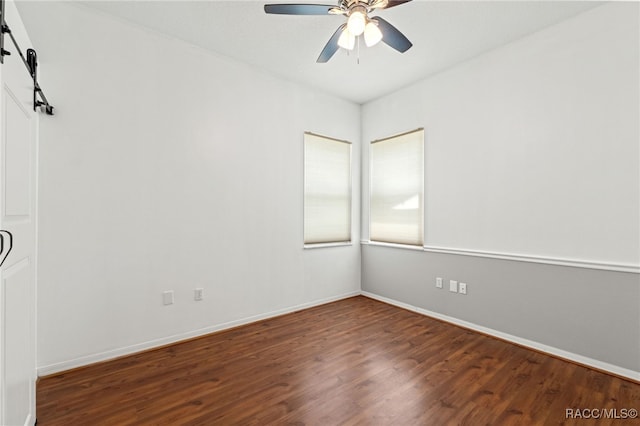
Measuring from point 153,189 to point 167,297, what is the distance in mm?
1036

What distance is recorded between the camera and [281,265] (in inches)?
145

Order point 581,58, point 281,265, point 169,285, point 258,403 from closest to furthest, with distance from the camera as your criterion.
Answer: point 258,403, point 581,58, point 169,285, point 281,265

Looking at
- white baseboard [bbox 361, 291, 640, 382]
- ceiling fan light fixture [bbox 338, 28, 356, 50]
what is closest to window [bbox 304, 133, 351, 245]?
white baseboard [bbox 361, 291, 640, 382]

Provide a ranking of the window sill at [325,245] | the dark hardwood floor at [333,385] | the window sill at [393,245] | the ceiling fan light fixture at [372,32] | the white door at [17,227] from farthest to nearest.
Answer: the window sill at [325,245] < the window sill at [393,245] < the ceiling fan light fixture at [372,32] < the dark hardwood floor at [333,385] < the white door at [17,227]

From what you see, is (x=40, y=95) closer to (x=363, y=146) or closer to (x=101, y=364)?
(x=101, y=364)

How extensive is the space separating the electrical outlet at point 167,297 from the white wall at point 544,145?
2.93m

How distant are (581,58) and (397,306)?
318 centimetres

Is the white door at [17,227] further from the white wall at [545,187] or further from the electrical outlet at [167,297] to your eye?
the white wall at [545,187]

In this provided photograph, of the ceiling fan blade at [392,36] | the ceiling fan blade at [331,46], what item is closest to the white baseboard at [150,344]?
the ceiling fan blade at [331,46]

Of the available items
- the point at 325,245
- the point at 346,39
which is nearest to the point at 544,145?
the point at 346,39

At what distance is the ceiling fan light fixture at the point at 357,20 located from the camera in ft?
6.24

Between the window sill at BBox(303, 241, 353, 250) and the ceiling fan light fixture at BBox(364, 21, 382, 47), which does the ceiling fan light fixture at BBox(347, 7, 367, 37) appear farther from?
the window sill at BBox(303, 241, 353, 250)

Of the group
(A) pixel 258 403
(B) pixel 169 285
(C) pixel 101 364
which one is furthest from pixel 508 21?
(C) pixel 101 364

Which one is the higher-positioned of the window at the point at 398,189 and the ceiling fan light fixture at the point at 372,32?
the ceiling fan light fixture at the point at 372,32
